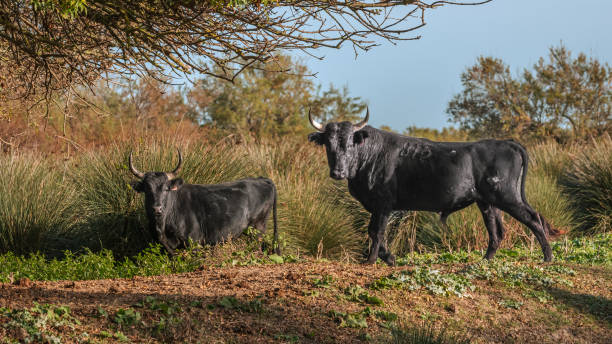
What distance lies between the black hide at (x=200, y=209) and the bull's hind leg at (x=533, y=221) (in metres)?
3.50

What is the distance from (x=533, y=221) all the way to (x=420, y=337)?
15.2 ft

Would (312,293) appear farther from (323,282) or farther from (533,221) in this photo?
(533,221)

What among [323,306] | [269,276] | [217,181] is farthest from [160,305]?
[217,181]

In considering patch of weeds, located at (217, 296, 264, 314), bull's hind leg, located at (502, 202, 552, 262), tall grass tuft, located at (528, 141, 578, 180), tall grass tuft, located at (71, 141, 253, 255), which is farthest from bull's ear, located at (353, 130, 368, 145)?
tall grass tuft, located at (528, 141, 578, 180)

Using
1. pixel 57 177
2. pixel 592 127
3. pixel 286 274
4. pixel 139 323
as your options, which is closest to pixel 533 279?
pixel 286 274

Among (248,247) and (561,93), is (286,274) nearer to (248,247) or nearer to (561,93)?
(248,247)

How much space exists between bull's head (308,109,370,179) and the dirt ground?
171cm

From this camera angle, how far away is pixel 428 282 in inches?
267

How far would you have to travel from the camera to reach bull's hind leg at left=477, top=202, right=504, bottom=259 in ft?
30.2

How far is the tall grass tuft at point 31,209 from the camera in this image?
419 inches

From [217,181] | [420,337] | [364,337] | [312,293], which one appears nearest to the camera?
[420,337]

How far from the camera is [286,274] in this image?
681cm

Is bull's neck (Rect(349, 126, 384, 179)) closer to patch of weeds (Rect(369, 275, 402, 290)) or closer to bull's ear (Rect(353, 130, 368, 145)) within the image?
bull's ear (Rect(353, 130, 368, 145))

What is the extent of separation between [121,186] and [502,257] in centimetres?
620
